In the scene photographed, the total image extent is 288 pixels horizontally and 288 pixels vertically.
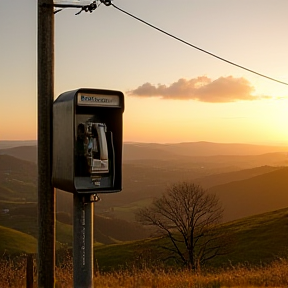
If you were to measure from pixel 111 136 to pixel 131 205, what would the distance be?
157 meters

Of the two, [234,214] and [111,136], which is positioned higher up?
[111,136]

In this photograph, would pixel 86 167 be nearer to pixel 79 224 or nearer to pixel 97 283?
pixel 79 224

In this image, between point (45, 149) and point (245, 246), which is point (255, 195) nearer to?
point (245, 246)

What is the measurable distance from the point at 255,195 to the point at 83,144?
142402 mm

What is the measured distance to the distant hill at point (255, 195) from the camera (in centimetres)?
13000

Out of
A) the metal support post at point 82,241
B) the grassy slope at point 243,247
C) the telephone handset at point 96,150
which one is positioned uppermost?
the telephone handset at point 96,150

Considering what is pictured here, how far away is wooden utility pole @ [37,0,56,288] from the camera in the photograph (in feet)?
16.3

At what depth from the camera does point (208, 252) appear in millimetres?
45469

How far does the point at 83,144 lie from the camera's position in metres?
4.95

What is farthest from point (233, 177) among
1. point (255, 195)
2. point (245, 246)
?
point (245, 246)

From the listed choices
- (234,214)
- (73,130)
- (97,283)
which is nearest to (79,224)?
(73,130)

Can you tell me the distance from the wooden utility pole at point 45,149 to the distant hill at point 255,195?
125 metres

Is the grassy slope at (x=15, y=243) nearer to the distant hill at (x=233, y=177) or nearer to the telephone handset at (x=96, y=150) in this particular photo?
the telephone handset at (x=96, y=150)

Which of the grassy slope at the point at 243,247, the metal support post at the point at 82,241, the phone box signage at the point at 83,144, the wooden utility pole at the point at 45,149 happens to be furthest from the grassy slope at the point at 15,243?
the phone box signage at the point at 83,144
